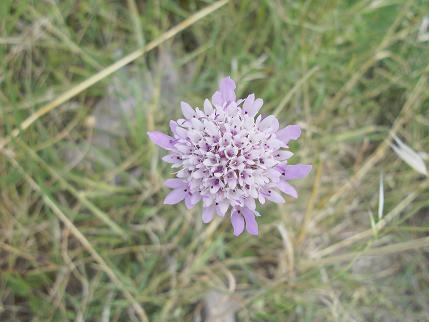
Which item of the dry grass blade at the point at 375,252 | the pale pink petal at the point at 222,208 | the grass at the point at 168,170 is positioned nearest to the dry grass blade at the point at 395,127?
the grass at the point at 168,170

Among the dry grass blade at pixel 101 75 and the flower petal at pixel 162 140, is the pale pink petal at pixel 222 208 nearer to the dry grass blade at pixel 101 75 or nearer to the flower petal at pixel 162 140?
the flower petal at pixel 162 140

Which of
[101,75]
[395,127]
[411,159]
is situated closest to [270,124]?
[411,159]

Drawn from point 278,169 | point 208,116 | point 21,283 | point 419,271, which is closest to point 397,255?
point 419,271

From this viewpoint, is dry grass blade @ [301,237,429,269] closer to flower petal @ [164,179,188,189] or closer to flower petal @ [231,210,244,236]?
flower petal @ [231,210,244,236]

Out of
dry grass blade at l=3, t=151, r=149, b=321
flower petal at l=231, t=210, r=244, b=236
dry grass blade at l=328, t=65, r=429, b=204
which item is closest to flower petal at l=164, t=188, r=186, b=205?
flower petal at l=231, t=210, r=244, b=236

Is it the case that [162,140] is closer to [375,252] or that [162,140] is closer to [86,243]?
[86,243]
